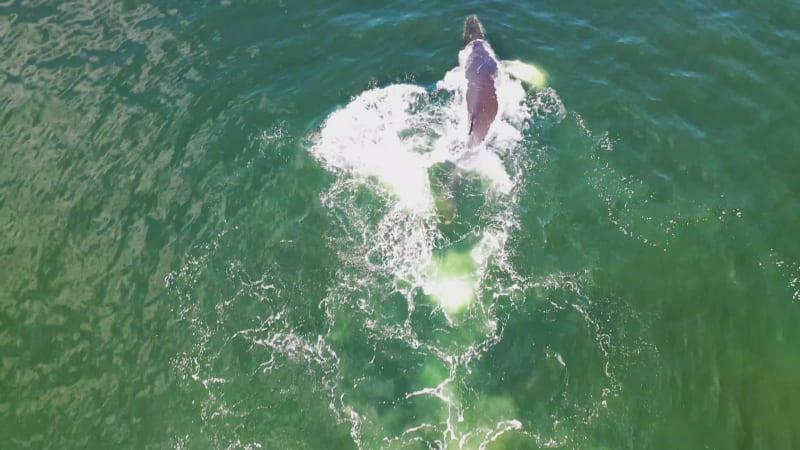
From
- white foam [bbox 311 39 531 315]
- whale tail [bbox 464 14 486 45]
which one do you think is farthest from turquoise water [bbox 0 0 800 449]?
whale tail [bbox 464 14 486 45]

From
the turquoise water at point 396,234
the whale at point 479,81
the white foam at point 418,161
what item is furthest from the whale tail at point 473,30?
the white foam at point 418,161

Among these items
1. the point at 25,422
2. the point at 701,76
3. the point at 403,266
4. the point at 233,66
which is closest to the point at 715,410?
the point at 403,266

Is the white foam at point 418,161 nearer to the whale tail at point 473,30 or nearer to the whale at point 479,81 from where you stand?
the whale at point 479,81

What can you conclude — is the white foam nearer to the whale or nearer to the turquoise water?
the turquoise water

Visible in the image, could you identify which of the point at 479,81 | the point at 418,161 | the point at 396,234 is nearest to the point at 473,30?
the point at 479,81

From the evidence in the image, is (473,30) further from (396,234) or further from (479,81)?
(396,234)

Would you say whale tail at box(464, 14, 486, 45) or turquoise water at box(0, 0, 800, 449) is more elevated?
whale tail at box(464, 14, 486, 45)
